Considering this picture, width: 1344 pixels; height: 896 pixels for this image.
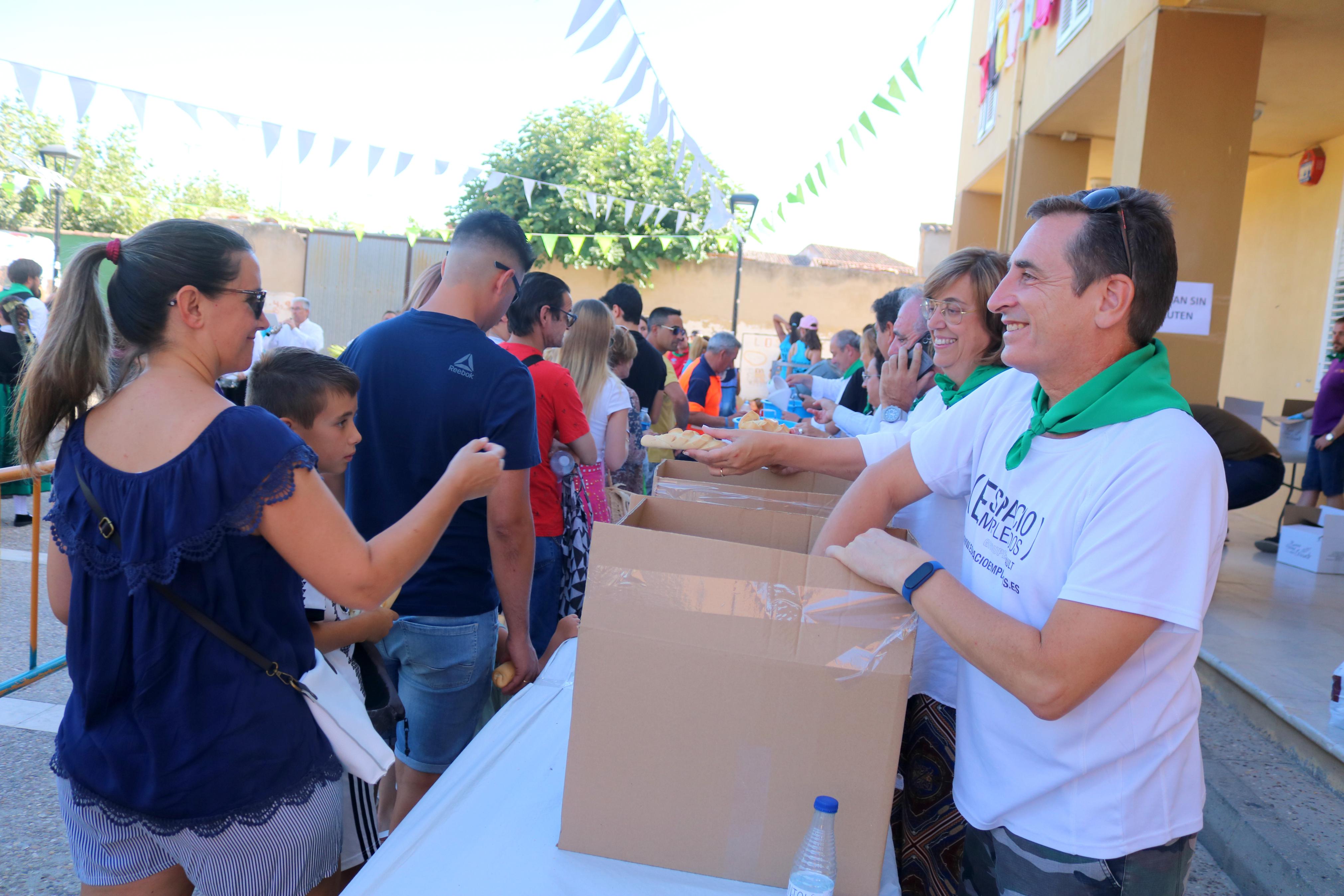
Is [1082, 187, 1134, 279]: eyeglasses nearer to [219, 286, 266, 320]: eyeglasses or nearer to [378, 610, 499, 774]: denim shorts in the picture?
[219, 286, 266, 320]: eyeglasses

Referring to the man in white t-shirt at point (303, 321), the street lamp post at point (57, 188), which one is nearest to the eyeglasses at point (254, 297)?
the street lamp post at point (57, 188)

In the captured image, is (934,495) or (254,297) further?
(934,495)

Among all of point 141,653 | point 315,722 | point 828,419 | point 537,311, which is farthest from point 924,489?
point 828,419

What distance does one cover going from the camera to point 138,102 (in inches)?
288

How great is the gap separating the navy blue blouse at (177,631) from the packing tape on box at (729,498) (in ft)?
2.43

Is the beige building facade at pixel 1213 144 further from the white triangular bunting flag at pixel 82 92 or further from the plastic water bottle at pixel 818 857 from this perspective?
the white triangular bunting flag at pixel 82 92

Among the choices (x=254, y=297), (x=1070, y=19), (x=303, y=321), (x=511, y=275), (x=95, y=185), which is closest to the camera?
(x=254, y=297)

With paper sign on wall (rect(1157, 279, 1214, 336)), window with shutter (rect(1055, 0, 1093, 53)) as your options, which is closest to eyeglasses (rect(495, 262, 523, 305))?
paper sign on wall (rect(1157, 279, 1214, 336))

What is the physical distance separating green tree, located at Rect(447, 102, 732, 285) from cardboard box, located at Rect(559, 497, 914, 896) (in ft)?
67.9

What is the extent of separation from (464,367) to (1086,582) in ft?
5.57

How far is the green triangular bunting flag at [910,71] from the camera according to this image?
22.2ft

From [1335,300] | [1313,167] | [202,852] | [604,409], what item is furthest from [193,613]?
[1313,167]

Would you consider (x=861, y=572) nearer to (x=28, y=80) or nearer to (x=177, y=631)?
(x=177, y=631)

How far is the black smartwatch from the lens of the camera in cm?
117
